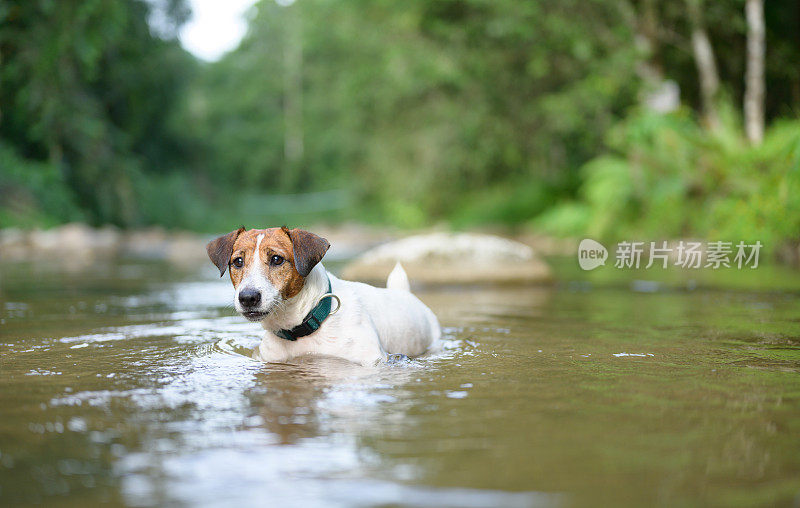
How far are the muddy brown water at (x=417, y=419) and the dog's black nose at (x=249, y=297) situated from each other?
45 centimetres

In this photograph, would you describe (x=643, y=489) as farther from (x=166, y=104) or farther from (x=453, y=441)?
(x=166, y=104)

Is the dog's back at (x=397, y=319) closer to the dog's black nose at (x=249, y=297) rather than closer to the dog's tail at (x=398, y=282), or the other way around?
the dog's tail at (x=398, y=282)

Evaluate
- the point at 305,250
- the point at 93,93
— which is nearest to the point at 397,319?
the point at 305,250

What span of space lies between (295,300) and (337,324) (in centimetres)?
33

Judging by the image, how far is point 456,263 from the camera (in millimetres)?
12461

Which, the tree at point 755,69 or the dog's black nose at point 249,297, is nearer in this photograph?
the dog's black nose at point 249,297

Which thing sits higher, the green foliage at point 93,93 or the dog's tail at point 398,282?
the green foliage at point 93,93

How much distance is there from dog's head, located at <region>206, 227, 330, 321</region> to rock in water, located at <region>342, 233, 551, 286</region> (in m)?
6.80

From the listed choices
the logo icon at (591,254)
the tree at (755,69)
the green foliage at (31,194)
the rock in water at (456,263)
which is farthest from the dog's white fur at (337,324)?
the green foliage at (31,194)

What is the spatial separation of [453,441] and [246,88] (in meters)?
59.8

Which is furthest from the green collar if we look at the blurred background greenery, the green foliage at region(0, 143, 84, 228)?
the green foliage at region(0, 143, 84, 228)

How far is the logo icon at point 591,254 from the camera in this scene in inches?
689

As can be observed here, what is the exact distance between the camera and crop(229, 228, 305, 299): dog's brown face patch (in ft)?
16.5

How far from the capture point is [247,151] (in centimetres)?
5750
